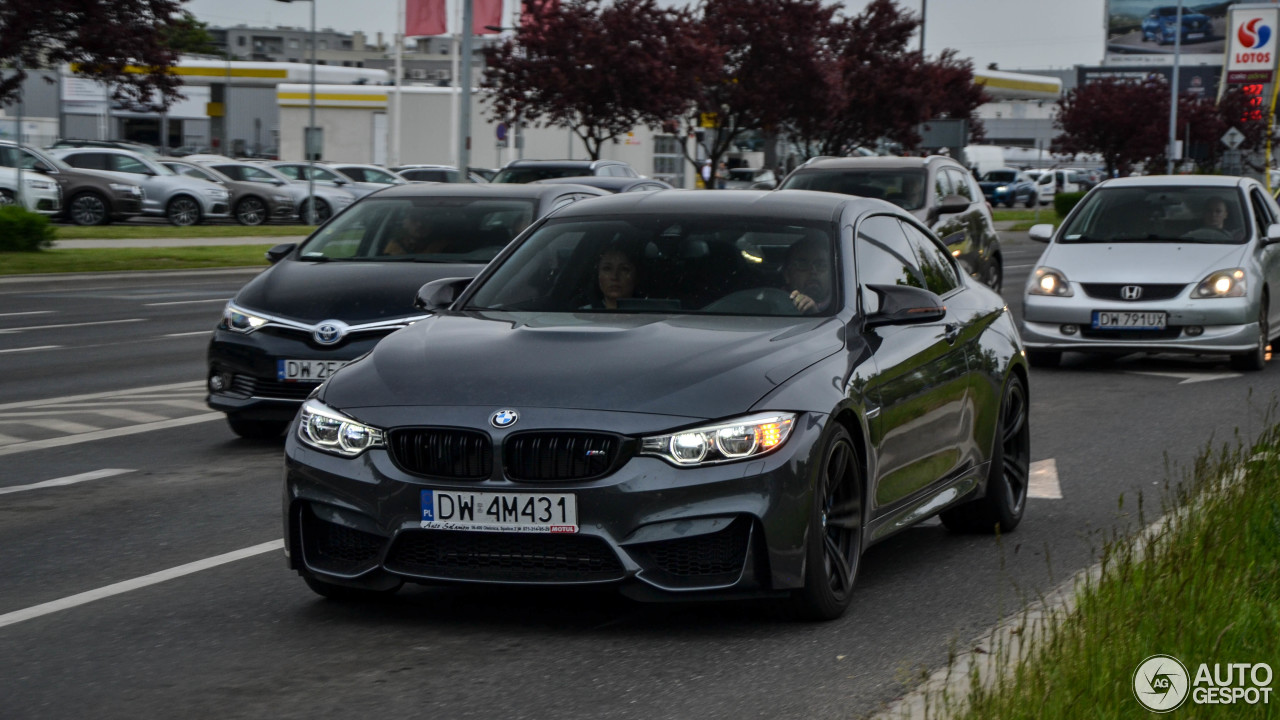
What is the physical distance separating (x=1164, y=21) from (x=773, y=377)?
11981cm

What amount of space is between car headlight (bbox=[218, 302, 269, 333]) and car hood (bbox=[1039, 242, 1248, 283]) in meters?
7.21

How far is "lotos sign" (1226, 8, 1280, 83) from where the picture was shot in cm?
8538

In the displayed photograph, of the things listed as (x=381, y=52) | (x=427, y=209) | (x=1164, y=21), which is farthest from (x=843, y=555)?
(x=381, y=52)

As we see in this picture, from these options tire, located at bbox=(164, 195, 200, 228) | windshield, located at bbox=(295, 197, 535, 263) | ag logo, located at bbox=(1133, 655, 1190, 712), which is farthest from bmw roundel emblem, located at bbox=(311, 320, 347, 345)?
tire, located at bbox=(164, 195, 200, 228)

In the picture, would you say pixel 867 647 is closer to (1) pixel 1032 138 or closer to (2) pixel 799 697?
(2) pixel 799 697

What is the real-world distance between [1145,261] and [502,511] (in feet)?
34.4

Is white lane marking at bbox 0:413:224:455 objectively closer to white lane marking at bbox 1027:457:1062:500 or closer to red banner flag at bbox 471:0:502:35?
white lane marking at bbox 1027:457:1062:500

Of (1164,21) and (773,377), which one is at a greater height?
(1164,21)

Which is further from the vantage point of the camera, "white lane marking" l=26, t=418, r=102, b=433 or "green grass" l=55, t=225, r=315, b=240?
"green grass" l=55, t=225, r=315, b=240

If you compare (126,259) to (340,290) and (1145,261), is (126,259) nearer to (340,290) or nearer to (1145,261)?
(1145,261)

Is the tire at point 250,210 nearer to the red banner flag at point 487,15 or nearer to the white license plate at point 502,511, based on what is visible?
the red banner flag at point 487,15

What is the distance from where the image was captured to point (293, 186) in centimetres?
4216

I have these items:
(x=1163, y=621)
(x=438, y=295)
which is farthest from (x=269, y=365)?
(x=1163, y=621)

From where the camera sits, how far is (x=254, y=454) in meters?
10.3
